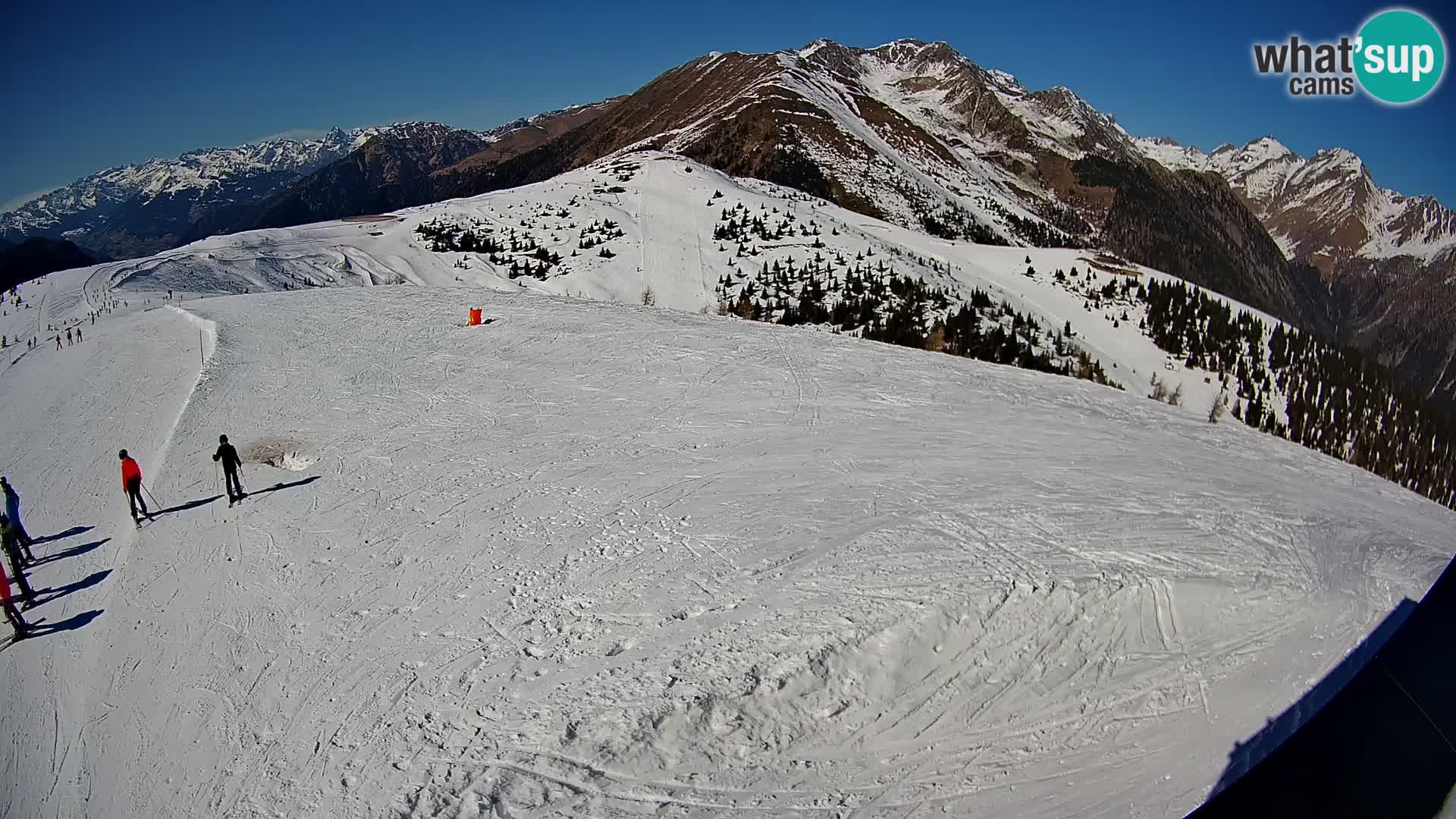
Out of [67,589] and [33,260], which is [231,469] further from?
[33,260]

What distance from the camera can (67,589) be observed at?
928 centimetres

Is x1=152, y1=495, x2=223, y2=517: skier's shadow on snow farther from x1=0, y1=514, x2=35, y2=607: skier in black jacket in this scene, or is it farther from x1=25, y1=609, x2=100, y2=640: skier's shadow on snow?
x1=25, y1=609, x2=100, y2=640: skier's shadow on snow

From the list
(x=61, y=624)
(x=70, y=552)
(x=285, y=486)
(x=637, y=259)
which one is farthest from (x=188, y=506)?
(x=637, y=259)

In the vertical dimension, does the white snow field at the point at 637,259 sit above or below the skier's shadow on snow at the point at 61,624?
above

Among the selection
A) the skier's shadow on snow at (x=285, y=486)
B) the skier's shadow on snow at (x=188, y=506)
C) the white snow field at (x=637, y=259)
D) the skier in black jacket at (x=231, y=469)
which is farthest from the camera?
the white snow field at (x=637, y=259)

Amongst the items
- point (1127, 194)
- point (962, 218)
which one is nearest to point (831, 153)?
point (962, 218)

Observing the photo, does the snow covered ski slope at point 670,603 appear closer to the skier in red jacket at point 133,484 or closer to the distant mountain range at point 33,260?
the skier in red jacket at point 133,484

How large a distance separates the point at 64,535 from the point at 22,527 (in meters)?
0.51

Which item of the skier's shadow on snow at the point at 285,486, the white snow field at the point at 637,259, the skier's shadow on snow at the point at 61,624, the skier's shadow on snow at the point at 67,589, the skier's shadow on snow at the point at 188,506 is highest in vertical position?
the white snow field at the point at 637,259

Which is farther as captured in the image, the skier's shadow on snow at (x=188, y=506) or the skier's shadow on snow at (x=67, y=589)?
the skier's shadow on snow at (x=188, y=506)

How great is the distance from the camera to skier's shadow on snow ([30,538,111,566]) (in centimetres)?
996

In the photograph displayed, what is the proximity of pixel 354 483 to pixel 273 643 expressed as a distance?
4157 millimetres

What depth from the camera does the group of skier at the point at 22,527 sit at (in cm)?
847

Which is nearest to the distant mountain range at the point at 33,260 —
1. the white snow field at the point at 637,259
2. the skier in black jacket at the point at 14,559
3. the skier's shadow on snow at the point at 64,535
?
the white snow field at the point at 637,259
